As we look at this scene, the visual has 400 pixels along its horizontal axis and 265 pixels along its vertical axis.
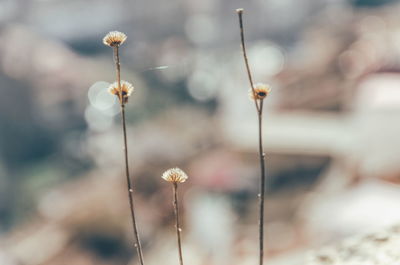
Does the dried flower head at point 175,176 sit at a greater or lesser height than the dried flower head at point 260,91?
lesser

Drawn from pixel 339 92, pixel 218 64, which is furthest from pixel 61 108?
pixel 339 92

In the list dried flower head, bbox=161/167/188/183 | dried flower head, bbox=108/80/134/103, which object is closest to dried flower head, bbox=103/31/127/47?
dried flower head, bbox=108/80/134/103

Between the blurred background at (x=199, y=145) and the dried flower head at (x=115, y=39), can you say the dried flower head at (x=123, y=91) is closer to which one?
the dried flower head at (x=115, y=39)

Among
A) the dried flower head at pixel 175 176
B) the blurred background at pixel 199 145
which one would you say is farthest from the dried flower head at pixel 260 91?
the blurred background at pixel 199 145

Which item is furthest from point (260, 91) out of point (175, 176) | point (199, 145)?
point (199, 145)

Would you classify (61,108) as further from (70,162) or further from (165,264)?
(165,264)

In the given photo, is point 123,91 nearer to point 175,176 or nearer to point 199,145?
point 175,176

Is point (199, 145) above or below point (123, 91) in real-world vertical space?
below

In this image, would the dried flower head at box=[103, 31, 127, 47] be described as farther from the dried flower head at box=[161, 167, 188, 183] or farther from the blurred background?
the blurred background
